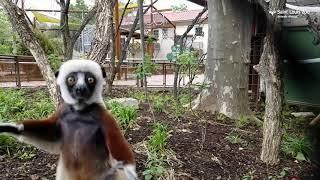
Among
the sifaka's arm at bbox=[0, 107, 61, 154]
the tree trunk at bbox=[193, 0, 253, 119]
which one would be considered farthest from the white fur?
the tree trunk at bbox=[193, 0, 253, 119]

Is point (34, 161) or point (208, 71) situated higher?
point (208, 71)

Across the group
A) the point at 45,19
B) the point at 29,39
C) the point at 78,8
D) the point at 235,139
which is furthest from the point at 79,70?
the point at 78,8

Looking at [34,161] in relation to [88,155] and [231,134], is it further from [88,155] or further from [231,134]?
[231,134]

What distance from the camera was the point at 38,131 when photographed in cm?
249

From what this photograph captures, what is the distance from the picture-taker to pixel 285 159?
15.4ft

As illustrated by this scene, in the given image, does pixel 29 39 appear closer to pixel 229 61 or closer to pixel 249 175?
pixel 249 175

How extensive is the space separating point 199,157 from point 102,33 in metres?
1.83

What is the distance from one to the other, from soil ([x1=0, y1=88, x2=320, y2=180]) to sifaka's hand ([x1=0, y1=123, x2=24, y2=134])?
1582 millimetres

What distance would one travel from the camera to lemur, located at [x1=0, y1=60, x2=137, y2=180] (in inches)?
92.8

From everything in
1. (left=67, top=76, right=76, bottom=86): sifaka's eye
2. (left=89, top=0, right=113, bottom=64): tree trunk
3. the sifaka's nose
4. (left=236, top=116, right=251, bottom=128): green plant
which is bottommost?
(left=236, top=116, right=251, bottom=128): green plant

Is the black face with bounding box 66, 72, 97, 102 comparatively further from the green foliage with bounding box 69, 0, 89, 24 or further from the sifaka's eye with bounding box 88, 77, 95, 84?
the green foliage with bounding box 69, 0, 89, 24

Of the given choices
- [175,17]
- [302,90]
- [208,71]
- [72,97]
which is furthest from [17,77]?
[175,17]

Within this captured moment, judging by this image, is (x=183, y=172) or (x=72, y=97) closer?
(x=72, y=97)

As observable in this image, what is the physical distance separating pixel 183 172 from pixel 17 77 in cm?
795
